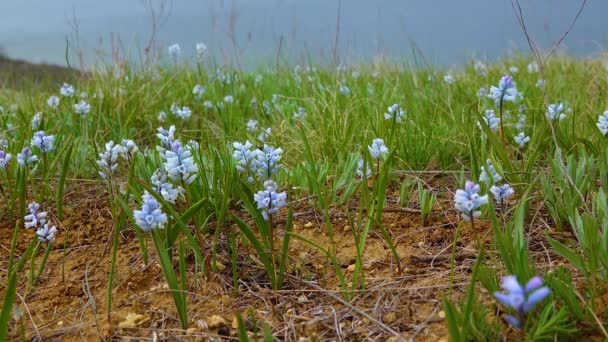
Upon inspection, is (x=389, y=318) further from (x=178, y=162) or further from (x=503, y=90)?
(x=503, y=90)

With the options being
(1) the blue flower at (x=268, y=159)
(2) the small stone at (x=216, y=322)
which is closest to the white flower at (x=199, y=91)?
(1) the blue flower at (x=268, y=159)

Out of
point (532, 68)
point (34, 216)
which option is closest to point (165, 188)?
point (34, 216)

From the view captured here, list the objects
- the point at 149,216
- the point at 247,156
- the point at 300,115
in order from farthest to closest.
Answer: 1. the point at 300,115
2. the point at 247,156
3. the point at 149,216

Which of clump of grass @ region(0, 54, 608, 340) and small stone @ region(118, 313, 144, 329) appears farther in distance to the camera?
small stone @ region(118, 313, 144, 329)

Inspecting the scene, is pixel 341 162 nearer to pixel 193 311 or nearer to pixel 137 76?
pixel 193 311

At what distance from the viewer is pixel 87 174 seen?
3.67 m

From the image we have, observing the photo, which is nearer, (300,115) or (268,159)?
(268,159)

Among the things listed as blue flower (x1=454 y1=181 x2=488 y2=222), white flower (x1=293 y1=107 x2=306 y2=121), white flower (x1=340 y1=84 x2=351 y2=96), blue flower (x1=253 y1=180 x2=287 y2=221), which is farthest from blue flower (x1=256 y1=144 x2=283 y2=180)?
white flower (x1=340 y1=84 x2=351 y2=96)

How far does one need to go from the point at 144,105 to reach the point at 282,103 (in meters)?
1.20

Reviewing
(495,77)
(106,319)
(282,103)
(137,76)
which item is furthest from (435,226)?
(495,77)

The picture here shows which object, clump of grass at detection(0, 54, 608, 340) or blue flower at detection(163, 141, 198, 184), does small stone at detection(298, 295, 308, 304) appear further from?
blue flower at detection(163, 141, 198, 184)

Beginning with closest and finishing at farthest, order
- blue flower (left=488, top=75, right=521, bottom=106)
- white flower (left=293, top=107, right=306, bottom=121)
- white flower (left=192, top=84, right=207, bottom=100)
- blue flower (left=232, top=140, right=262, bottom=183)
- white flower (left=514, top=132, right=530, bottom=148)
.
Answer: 1. blue flower (left=232, top=140, right=262, bottom=183)
2. blue flower (left=488, top=75, right=521, bottom=106)
3. white flower (left=514, top=132, right=530, bottom=148)
4. white flower (left=293, top=107, right=306, bottom=121)
5. white flower (left=192, top=84, right=207, bottom=100)

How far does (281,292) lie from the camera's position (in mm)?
2137

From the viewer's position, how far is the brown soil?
192 centimetres
